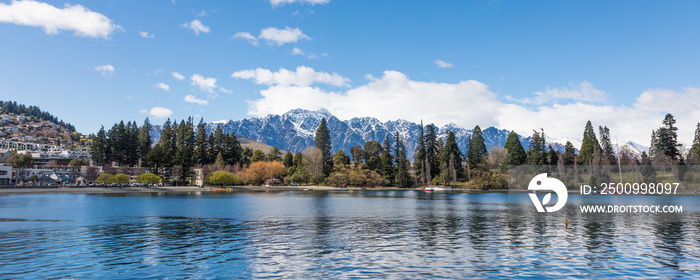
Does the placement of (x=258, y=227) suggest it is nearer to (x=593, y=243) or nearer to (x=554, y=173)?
(x=593, y=243)

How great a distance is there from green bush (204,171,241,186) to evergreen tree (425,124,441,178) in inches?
3038

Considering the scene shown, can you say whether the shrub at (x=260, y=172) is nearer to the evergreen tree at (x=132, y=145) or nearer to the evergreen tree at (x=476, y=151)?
the evergreen tree at (x=132, y=145)

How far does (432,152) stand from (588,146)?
5687cm

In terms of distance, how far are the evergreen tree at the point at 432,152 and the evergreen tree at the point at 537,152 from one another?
36.0 m

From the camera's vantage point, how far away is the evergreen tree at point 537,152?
457ft

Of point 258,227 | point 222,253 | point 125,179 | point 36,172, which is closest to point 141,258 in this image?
point 222,253

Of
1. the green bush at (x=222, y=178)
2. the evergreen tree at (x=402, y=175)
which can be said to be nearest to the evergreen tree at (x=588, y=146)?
the evergreen tree at (x=402, y=175)

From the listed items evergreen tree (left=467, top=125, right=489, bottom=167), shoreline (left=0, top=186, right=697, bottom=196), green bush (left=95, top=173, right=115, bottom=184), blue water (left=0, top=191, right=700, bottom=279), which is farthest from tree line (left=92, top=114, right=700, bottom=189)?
blue water (left=0, top=191, right=700, bottom=279)

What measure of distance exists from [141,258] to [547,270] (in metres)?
22.5

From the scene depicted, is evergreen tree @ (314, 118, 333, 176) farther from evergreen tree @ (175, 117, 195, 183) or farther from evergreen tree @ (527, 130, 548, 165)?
evergreen tree @ (527, 130, 548, 165)

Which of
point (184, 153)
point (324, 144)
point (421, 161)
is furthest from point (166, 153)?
point (421, 161)

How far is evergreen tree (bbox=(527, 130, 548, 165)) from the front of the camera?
139m

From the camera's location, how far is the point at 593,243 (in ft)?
94.5

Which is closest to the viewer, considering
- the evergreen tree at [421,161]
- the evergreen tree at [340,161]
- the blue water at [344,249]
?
the blue water at [344,249]
